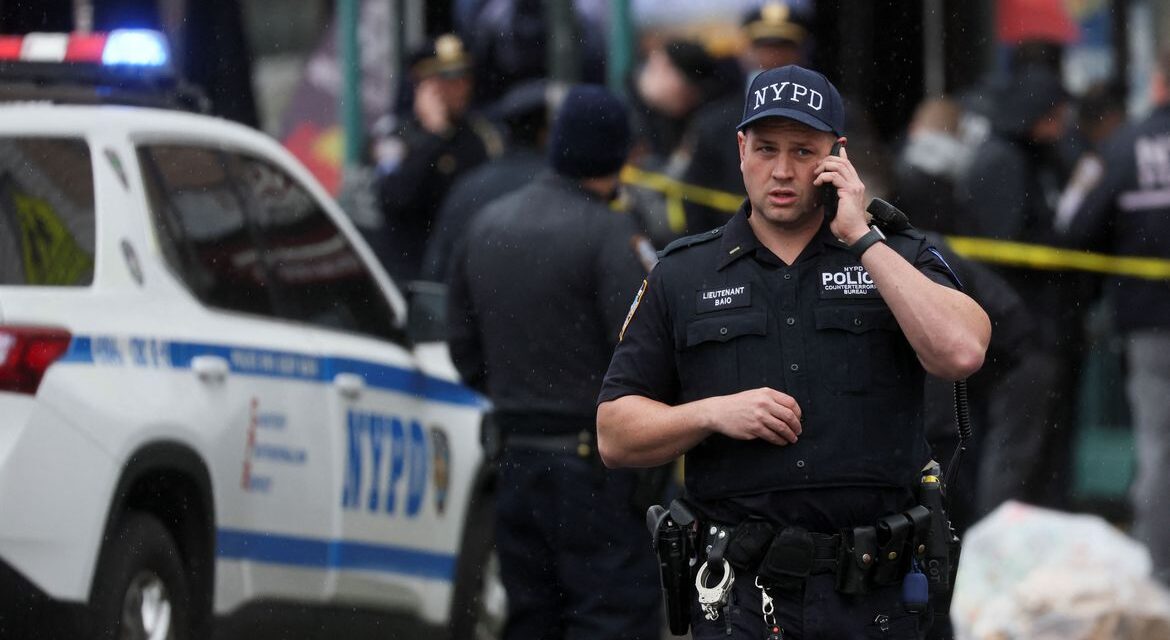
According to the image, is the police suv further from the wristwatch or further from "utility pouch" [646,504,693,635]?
the wristwatch

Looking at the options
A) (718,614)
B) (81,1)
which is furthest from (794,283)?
(81,1)

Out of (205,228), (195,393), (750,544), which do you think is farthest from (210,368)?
(750,544)

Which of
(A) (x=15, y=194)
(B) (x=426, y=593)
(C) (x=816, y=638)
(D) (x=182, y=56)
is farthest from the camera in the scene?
(D) (x=182, y=56)

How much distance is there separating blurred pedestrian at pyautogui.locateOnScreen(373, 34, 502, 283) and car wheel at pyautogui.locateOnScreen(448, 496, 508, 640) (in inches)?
96.2

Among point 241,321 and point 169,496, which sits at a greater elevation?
point 241,321

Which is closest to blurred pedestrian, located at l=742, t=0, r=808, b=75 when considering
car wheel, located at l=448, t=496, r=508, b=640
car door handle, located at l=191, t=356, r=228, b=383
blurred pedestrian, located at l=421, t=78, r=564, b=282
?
blurred pedestrian, located at l=421, t=78, r=564, b=282

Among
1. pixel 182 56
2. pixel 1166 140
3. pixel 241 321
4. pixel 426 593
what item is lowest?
pixel 426 593

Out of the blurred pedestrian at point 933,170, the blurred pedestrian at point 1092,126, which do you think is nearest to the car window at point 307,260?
the blurred pedestrian at point 933,170

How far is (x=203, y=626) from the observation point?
6516 millimetres

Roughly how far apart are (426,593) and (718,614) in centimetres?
315

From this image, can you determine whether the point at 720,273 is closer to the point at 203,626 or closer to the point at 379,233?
the point at 203,626

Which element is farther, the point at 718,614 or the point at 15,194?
the point at 15,194

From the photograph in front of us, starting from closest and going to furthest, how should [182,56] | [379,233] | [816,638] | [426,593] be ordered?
1. [816,638]
2. [426,593]
3. [379,233]
4. [182,56]

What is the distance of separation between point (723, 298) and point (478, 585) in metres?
3.51
